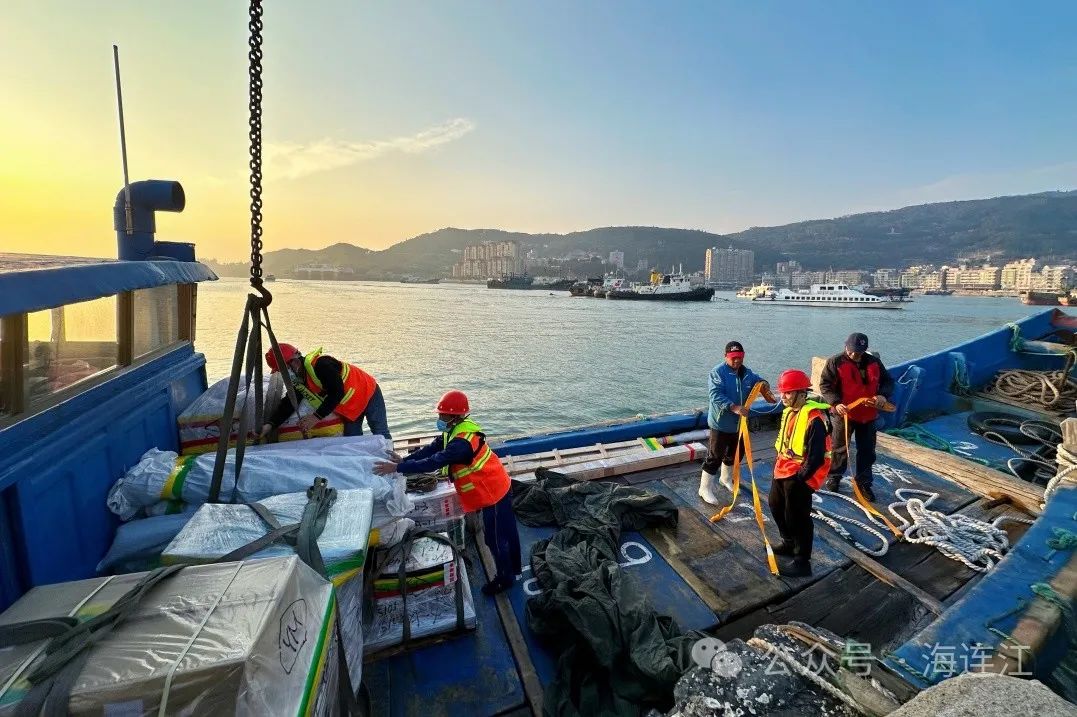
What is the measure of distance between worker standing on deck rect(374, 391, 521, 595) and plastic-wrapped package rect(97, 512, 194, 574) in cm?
126

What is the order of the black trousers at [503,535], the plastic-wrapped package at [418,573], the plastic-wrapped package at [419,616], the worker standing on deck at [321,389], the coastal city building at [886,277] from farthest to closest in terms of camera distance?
the coastal city building at [886,277], the worker standing on deck at [321,389], the black trousers at [503,535], the plastic-wrapped package at [418,573], the plastic-wrapped package at [419,616]

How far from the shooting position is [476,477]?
3.67m

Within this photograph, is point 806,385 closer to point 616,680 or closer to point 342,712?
point 616,680

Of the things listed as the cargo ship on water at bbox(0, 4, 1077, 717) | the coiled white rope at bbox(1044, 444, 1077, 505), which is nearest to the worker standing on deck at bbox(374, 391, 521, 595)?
the cargo ship on water at bbox(0, 4, 1077, 717)

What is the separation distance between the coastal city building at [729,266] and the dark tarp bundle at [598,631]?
14595 centimetres

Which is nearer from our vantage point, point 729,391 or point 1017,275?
point 729,391

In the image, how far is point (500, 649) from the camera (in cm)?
312

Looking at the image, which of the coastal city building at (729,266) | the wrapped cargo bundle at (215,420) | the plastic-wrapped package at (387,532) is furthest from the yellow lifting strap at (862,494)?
the coastal city building at (729,266)

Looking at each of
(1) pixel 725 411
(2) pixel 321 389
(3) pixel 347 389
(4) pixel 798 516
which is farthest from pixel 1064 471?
(2) pixel 321 389

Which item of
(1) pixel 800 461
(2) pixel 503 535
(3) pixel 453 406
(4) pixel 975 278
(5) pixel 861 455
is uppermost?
(4) pixel 975 278

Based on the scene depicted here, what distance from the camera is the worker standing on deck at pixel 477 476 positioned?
3.61m

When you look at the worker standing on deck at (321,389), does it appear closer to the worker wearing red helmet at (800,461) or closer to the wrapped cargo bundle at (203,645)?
the wrapped cargo bundle at (203,645)

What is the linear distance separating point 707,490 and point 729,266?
154817 millimetres

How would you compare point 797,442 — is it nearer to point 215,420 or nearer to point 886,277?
point 215,420
